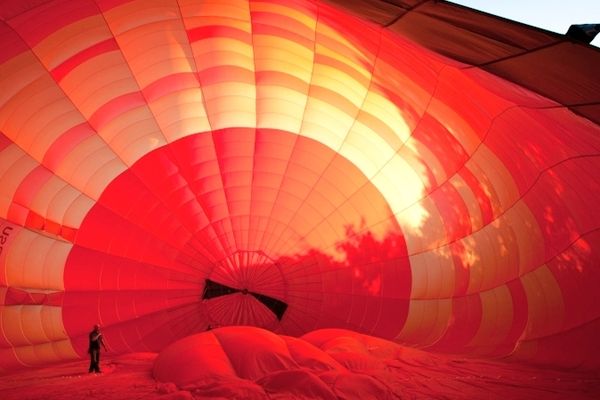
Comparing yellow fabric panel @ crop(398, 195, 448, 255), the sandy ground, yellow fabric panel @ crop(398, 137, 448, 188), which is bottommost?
the sandy ground

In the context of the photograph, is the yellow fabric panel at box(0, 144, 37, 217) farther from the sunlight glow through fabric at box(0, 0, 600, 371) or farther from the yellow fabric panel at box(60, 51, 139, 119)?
the yellow fabric panel at box(60, 51, 139, 119)

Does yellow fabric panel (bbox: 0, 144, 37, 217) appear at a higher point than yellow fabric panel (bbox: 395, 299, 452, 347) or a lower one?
higher

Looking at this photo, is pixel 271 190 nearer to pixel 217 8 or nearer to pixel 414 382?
pixel 217 8

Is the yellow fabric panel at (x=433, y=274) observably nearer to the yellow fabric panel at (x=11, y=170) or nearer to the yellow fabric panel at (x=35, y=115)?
the yellow fabric panel at (x=35, y=115)

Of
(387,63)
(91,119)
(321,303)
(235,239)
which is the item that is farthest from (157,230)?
(387,63)

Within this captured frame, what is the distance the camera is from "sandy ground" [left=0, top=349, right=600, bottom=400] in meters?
4.82

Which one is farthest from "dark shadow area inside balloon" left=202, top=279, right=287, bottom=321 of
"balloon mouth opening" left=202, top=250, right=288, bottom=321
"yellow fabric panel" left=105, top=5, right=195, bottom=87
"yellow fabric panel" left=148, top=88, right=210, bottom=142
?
"yellow fabric panel" left=105, top=5, right=195, bottom=87

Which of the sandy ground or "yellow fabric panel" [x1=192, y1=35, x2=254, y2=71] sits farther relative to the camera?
"yellow fabric panel" [x1=192, y1=35, x2=254, y2=71]

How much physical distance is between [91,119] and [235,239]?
2612mm

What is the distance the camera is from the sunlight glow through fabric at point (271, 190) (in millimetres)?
5895

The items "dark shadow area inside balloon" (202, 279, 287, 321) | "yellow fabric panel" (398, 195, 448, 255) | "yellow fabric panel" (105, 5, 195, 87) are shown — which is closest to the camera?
"yellow fabric panel" (105, 5, 195, 87)

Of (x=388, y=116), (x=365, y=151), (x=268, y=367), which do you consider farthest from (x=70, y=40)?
(x=268, y=367)

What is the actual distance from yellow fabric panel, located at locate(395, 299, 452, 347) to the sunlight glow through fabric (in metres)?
0.02

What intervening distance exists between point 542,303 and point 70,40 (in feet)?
21.1
